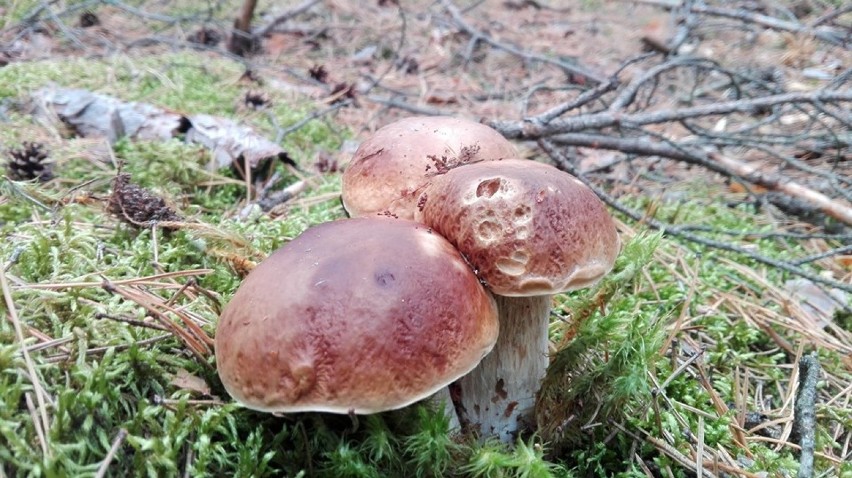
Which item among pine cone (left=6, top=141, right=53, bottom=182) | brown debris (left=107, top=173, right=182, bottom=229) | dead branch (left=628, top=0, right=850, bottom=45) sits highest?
dead branch (left=628, top=0, right=850, bottom=45)

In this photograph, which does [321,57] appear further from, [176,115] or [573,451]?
[573,451]

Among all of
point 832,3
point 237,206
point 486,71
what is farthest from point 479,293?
point 832,3

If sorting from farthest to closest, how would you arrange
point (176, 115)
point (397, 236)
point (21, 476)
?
point (176, 115)
point (397, 236)
point (21, 476)

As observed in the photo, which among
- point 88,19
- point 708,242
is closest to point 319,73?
point 88,19

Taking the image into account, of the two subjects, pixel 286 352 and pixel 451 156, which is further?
pixel 451 156

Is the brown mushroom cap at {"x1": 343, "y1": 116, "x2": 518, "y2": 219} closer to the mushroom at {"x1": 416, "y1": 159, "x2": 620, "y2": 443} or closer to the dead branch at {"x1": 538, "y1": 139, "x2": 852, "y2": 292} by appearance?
the mushroom at {"x1": 416, "y1": 159, "x2": 620, "y2": 443}

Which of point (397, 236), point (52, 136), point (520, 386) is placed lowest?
point (52, 136)

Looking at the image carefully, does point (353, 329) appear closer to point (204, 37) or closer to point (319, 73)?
point (319, 73)

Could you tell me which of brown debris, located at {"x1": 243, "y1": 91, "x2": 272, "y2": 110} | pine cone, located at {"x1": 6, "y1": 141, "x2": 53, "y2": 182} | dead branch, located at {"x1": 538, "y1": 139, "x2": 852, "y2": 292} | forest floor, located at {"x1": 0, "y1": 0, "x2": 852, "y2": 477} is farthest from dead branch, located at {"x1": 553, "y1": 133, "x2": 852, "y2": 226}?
pine cone, located at {"x1": 6, "y1": 141, "x2": 53, "y2": 182}
